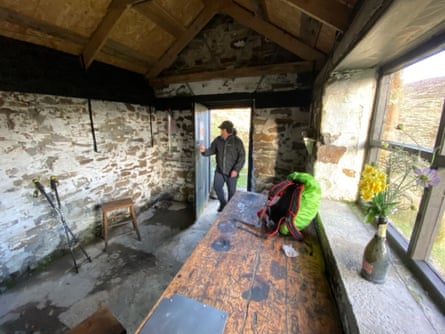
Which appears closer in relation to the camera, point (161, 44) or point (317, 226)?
point (317, 226)

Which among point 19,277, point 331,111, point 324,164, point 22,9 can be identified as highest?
point 22,9

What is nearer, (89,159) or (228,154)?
(89,159)

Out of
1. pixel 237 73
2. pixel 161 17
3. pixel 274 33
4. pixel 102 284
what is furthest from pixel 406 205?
pixel 161 17

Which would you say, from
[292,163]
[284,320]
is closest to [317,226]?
[284,320]

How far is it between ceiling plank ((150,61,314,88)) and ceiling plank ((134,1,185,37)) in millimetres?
619

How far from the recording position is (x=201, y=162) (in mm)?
3406

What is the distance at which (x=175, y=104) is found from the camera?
3428mm

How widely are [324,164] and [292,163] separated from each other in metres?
1.12

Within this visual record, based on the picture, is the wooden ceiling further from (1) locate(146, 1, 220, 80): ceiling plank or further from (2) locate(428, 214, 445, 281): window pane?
(2) locate(428, 214, 445, 281): window pane

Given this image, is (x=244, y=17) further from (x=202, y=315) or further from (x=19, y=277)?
(x=19, y=277)

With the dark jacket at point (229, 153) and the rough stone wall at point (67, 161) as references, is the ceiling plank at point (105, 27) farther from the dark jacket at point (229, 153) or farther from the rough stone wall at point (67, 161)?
the dark jacket at point (229, 153)

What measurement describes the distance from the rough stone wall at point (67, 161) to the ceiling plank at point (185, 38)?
2.44ft

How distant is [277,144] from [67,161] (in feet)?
9.62

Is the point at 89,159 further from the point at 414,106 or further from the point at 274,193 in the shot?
→ the point at 414,106
